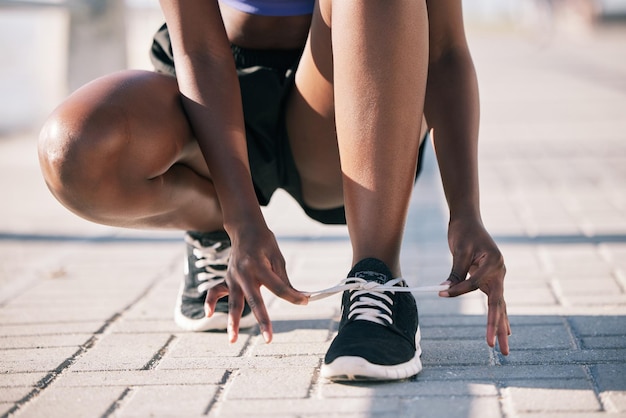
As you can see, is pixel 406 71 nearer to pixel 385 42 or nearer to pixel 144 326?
pixel 385 42

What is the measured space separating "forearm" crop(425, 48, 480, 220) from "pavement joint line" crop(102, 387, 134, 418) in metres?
0.73

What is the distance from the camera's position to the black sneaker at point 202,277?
7.14 ft

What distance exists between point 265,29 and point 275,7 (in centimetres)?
7

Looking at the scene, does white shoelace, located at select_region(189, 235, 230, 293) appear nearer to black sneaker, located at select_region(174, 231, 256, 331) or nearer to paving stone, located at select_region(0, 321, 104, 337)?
black sneaker, located at select_region(174, 231, 256, 331)

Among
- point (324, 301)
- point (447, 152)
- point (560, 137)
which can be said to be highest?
point (447, 152)

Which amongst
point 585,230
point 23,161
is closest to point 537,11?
point 23,161

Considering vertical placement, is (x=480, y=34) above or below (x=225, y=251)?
below

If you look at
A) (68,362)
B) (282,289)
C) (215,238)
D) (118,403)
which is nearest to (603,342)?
(282,289)

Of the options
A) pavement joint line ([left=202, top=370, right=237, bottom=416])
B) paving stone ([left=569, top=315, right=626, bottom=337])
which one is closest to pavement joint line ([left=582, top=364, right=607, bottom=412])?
paving stone ([left=569, top=315, right=626, bottom=337])

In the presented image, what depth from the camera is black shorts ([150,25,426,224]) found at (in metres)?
2.17

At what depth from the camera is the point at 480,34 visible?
25.3 metres

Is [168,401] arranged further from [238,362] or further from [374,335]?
[374,335]

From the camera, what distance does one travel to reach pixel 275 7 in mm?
2133

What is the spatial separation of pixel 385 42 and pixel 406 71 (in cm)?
7
